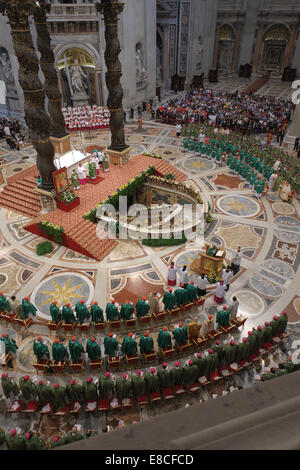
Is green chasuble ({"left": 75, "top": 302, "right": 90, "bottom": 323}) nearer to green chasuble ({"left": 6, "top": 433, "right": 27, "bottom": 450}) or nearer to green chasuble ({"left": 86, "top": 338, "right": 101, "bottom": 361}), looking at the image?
green chasuble ({"left": 86, "top": 338, "right": 101, "bottom": 361})

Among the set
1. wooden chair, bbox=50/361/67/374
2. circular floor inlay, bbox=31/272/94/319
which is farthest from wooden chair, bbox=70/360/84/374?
circular floor inlay, bbox=31/272/94/319

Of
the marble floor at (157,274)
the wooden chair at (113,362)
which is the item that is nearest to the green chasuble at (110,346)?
the wooden chair at (113,362)

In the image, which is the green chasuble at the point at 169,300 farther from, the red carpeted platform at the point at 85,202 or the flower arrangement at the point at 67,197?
the flower arrangement at the point at 67,197

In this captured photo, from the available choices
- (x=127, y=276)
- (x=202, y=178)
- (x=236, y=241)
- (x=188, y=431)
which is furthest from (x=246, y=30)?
(x=188, y=431)

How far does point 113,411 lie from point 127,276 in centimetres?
531

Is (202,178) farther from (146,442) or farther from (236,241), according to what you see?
(146,442)

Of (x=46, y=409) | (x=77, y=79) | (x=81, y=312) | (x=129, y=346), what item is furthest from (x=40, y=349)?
(x=77, y=79)

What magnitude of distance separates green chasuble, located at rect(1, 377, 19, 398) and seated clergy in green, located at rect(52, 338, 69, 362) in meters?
1.21

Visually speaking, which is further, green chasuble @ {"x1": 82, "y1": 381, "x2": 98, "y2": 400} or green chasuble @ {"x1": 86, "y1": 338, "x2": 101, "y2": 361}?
green chasuble @ {"x1": 86, "y1": 338, "x2": 101, "y2": 361}

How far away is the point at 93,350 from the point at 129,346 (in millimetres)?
1035

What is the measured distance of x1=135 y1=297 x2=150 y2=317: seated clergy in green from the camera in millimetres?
10430

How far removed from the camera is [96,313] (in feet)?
33.7

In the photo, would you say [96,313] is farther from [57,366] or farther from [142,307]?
[57,366]

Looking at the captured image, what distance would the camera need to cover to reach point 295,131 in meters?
24.8
